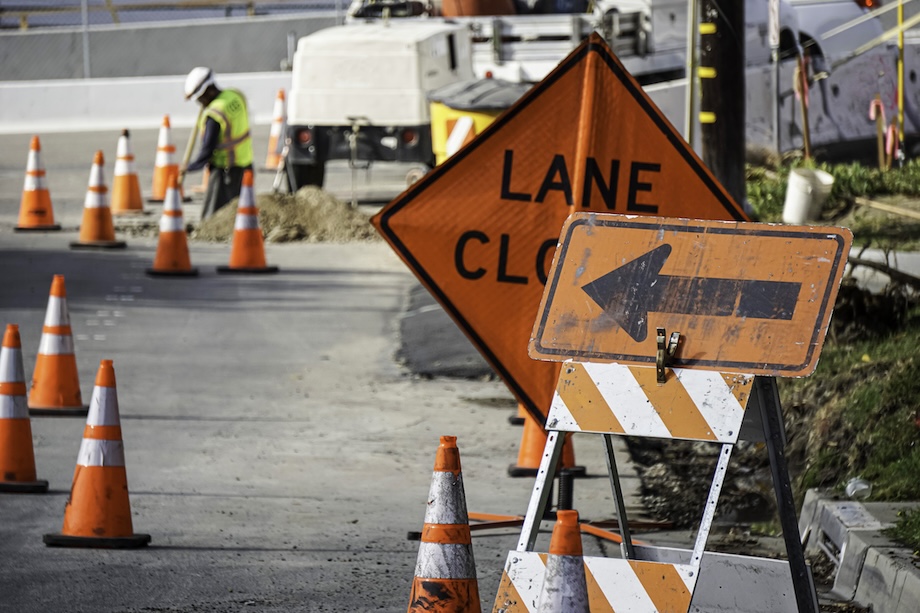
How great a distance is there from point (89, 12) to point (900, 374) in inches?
959

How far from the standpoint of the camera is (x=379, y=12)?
1833 centimetres

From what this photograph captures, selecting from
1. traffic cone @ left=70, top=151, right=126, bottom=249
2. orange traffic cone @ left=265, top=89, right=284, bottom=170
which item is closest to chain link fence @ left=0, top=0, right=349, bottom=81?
orange traffic cone @ left=265, top=89, right=284, bottom=170

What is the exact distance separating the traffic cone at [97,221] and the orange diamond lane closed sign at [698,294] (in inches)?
421

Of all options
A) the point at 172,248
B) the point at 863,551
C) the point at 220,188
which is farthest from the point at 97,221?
the point at 863,551

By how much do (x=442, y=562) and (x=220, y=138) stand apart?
37.0 feet

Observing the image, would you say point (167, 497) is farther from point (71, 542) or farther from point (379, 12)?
point (379, 12)

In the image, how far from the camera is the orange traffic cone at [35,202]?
1598 cm

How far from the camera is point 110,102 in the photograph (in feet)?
89.3

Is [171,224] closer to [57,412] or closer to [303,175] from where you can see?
[303,175]

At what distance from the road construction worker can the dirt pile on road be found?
1.20ft

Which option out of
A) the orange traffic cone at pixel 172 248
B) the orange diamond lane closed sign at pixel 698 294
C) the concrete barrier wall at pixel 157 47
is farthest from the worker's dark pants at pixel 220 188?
the orange diamond lane closed sign at pixel 698 294

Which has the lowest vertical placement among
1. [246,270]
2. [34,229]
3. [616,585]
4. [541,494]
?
[34,229]

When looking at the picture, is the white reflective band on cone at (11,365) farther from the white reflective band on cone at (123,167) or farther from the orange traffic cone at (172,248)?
the white reflective band on cone at (123,167)

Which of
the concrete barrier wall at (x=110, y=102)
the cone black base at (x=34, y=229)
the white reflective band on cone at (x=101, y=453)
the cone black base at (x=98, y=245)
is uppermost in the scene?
the white reflective band on cone at (x=101, y=453)
